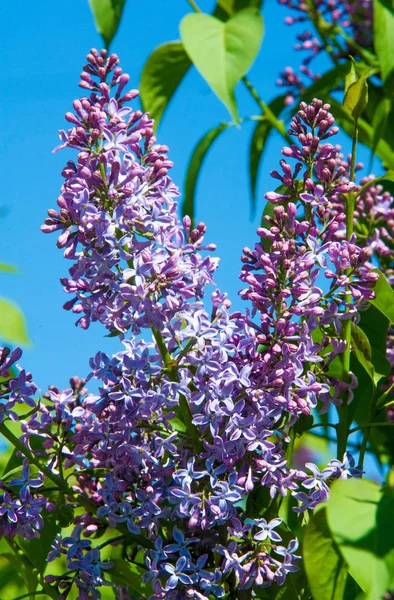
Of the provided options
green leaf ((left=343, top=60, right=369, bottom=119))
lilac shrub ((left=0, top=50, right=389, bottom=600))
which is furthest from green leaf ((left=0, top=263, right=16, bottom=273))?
green leaf ((left=343, top=60, right=369, bottom=119))

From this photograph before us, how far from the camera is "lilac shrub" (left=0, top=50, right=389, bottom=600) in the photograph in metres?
0.81

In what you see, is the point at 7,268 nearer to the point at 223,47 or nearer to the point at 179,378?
the point at 179,378

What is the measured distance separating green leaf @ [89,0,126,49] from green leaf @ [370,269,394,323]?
515mm

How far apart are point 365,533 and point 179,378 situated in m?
0.28

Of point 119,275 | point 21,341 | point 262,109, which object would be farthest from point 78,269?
point 262,109

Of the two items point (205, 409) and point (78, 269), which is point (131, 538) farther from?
point (78, 269)

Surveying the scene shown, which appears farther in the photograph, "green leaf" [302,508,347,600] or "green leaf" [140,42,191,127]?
"green leaf" [140,42,191,127]

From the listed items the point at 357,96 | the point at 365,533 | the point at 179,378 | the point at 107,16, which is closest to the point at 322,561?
the point at 365,533

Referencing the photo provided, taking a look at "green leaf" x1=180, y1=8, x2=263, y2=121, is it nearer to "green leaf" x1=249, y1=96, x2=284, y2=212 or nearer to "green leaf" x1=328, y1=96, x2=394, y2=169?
"green leaf" x1=328, y1=96, x2=394, y2=169

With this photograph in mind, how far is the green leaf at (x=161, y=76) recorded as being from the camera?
1.36 meters

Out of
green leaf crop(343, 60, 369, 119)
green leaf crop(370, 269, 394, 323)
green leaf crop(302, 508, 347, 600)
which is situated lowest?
green leaf crop(302, 508, 347, 600)

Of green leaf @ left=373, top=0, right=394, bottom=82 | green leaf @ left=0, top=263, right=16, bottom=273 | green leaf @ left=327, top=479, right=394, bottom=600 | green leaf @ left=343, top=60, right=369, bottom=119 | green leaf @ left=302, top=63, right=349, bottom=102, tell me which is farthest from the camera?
green leaf @ left=302, top=63, right=349, bottom=102

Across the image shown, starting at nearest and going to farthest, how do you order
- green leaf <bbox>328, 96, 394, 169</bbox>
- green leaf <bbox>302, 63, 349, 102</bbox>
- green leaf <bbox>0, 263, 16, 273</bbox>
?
green leaf <bbox>0, 263, 16, 273</bbox> < green leaf <bbox>328, 96, 394, 169</bbox> < green leaf <bbox>302, 63, 349, 102</bbox>

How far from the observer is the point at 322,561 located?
690 millimetres
